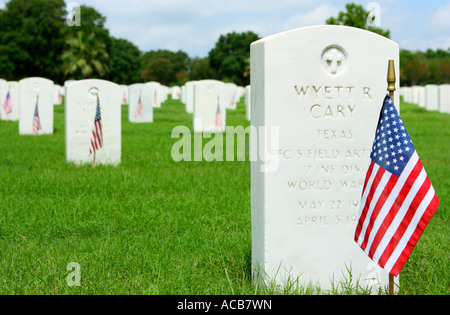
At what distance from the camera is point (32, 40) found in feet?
172

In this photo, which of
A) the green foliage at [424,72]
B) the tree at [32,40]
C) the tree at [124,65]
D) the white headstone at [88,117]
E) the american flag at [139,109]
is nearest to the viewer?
the white headstone at [88,117]

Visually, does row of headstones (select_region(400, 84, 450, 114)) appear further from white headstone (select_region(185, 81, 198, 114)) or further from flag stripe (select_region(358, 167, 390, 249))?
flag stripe (select_region(358, 167, 390, 249))

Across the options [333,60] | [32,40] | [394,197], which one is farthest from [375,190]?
[32,40]

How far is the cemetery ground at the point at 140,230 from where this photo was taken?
3.86m

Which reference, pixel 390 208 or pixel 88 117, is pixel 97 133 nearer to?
pixel 88 117

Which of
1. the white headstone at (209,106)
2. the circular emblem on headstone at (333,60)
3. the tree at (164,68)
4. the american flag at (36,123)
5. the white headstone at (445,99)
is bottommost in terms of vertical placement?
the circular emblem on headstone at (333,60)

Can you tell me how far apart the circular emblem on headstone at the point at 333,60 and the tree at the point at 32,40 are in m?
51.1

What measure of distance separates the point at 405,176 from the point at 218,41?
7805 cm

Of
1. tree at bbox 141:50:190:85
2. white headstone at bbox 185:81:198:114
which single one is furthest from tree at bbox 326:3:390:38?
tree at bbox 141:50:190:85

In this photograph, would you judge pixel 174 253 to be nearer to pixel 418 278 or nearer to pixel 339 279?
pixel 339 279

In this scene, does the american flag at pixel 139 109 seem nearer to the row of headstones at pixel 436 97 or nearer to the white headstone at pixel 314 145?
the row of headstones at pixel 436 97

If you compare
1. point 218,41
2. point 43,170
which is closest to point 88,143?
point 43,170

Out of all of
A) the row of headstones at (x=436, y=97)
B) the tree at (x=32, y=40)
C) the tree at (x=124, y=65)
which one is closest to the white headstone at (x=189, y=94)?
the row of headstones at (x=436, y=97)

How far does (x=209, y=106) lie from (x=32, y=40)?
41004mm
